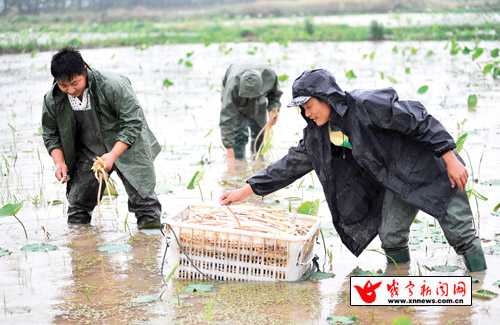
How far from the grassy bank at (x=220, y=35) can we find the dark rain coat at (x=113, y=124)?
11541 mm

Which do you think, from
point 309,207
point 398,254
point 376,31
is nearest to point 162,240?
point 309,207

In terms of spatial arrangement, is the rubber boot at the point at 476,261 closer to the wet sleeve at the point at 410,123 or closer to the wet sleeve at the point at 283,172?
the wet sleeve at the point at 410,123

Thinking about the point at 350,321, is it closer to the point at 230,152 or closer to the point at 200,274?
the point at 200,274

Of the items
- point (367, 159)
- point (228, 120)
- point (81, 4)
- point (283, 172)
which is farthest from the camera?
point (81, 4)

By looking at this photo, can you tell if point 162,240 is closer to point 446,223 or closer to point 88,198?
point 88,198

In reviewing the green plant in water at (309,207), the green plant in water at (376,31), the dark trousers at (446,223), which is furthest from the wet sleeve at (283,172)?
the green plant in water at (376,31)

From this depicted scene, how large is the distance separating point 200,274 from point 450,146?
1.38 m

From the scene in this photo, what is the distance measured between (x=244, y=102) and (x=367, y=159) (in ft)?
11.6

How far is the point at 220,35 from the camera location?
21.6 meters

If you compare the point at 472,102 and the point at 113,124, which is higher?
the point at 472,102

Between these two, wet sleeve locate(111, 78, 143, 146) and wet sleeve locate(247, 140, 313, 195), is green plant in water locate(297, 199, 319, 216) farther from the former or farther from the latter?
wet sleeve locate(111, 78, 143, 146)

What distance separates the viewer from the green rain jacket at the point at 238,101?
292 inches

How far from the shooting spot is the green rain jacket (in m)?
7.42

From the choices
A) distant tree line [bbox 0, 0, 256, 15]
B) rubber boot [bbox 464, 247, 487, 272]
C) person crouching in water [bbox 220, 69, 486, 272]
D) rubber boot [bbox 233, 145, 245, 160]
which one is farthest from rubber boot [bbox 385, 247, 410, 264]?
distant tree line [bbox 0, 0, 256, 15]
